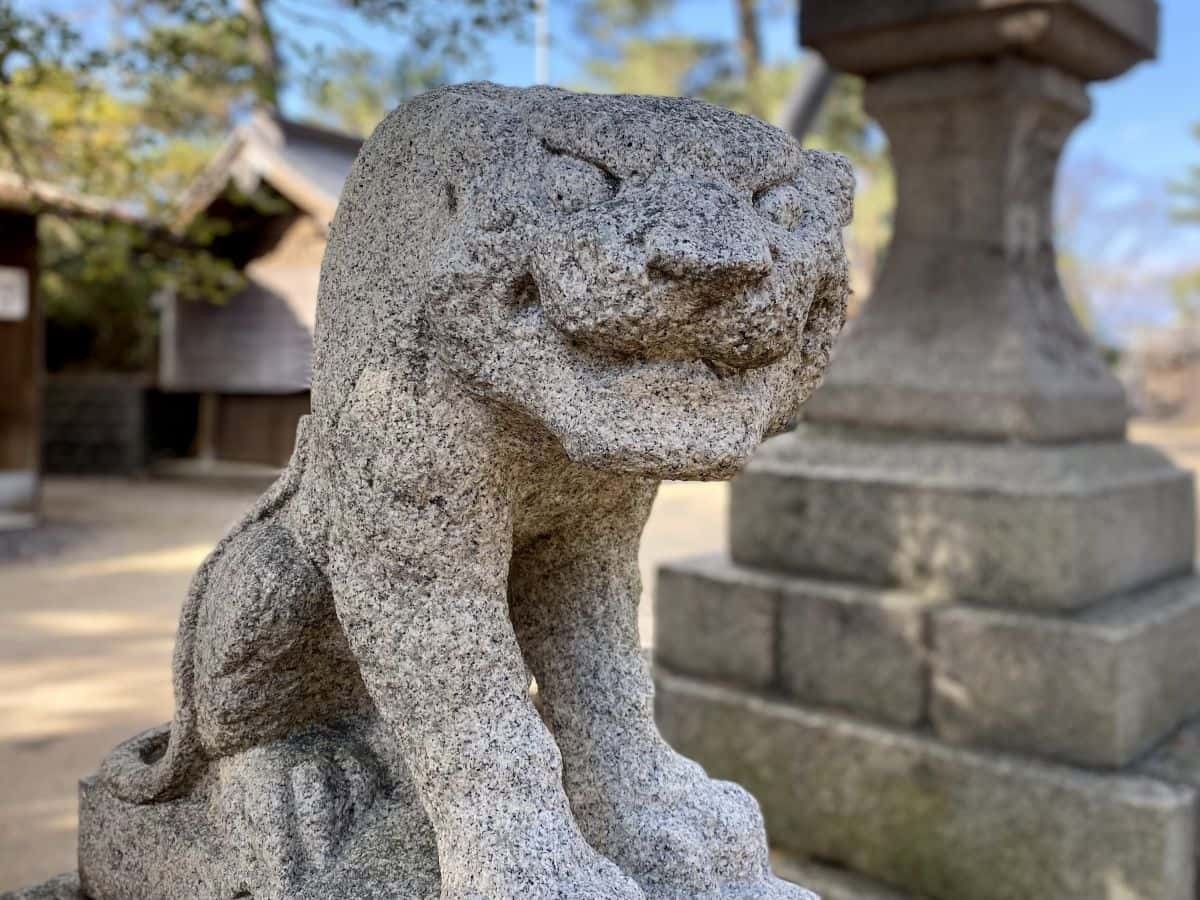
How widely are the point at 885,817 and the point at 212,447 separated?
730 centimetres

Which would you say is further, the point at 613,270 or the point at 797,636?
the point at 797,636

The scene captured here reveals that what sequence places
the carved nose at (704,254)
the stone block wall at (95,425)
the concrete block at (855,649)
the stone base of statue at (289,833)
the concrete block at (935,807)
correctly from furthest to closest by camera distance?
the stone block wall at (95,425) < the concrete block at (855,649) < the concrete block at (935,807) < the stone base of statue at (289,833) < the carved nose at (704,254)

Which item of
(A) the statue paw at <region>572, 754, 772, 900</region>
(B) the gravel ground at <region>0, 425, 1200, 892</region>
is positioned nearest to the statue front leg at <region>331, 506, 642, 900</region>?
(A) the statue paw at <region>572, 754, 772, 900</region>

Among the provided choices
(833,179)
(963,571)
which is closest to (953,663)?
(963,571)

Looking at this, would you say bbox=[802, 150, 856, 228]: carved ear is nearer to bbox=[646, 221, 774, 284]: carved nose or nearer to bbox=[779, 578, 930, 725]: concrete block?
bbox=[646, 221, 774, 284]: carved nose

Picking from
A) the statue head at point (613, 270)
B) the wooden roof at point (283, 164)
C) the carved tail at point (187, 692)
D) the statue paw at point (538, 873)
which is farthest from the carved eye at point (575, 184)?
the wooden roof at point (283, 164)

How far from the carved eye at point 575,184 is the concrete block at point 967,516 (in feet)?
5.43

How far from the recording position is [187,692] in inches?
46.8

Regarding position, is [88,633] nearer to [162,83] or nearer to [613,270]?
[162,83]

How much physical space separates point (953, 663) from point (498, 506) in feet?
5.38

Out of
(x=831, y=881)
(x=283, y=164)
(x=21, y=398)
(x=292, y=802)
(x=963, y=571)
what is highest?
(x=283, y=164)

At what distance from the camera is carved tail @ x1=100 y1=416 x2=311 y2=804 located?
1.18 metres

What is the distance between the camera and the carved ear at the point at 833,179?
101cm

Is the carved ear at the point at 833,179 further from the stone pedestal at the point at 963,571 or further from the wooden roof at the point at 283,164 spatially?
the wooden roof at the point at 283,164
